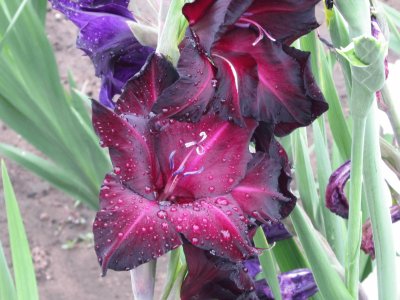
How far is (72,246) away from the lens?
1.84 metres

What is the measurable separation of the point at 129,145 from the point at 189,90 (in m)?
0.06

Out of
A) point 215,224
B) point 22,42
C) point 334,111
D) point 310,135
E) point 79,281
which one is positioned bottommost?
point 79,281

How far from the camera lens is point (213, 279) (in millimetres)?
534

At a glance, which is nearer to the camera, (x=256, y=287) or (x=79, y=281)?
(x=256, y=287)

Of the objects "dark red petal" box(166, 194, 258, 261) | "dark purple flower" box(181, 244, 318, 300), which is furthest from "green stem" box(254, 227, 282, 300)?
"dark red petal" box(166, 194, 258, 261)

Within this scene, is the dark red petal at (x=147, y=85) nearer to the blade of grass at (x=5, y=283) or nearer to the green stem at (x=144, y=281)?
the green stem at (x=144, y=281)

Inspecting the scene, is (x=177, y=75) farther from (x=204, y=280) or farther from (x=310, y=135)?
(x=310, y=135)

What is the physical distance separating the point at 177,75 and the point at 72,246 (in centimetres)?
145

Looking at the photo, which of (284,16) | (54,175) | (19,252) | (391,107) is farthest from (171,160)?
(54,175)

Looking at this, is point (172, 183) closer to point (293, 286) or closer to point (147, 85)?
point (147, 85)

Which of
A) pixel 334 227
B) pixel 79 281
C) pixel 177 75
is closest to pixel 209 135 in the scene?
pixel 177 75

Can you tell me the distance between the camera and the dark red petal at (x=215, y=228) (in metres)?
0.44

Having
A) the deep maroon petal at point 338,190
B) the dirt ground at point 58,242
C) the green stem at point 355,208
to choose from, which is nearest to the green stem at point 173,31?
the green stem at point 355,208

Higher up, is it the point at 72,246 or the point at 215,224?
the point at 215,224
